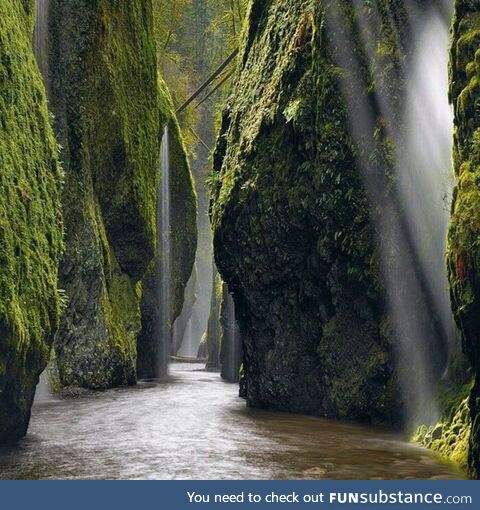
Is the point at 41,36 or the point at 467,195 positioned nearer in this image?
the point at 467,195

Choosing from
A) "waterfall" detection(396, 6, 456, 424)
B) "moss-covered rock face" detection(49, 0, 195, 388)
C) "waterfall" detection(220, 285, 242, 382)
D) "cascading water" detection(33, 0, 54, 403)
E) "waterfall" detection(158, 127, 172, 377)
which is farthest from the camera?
"waterfall" detection(158, 127, 172, 377)

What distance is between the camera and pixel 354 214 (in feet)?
40.6

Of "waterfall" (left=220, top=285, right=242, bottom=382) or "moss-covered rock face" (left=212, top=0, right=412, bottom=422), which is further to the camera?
"waterfall" (left=220, top=285, right=242, bottom=382)

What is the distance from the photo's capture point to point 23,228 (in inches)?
346

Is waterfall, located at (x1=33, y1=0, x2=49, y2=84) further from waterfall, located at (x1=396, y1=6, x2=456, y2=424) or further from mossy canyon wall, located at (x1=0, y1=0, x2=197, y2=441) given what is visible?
waterfall, located at (x1=396, y1=6, x2=456, y2=424)

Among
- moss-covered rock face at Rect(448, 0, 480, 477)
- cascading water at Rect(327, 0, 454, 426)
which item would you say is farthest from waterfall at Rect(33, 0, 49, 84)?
moss-covered rock face at Rect(448, 0, 480, 477)

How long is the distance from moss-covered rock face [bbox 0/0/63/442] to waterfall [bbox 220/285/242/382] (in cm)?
1436

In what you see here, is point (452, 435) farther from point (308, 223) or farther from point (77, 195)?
point (77, 195)

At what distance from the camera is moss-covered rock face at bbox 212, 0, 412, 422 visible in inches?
478

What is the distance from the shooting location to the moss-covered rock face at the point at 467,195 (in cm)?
691

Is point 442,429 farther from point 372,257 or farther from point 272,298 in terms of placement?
point 272,298

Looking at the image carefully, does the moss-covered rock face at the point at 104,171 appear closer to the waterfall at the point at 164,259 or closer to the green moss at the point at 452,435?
the waterfall at the point at 164,259

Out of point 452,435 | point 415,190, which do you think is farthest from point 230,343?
point 452,435

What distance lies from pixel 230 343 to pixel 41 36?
11.6m
